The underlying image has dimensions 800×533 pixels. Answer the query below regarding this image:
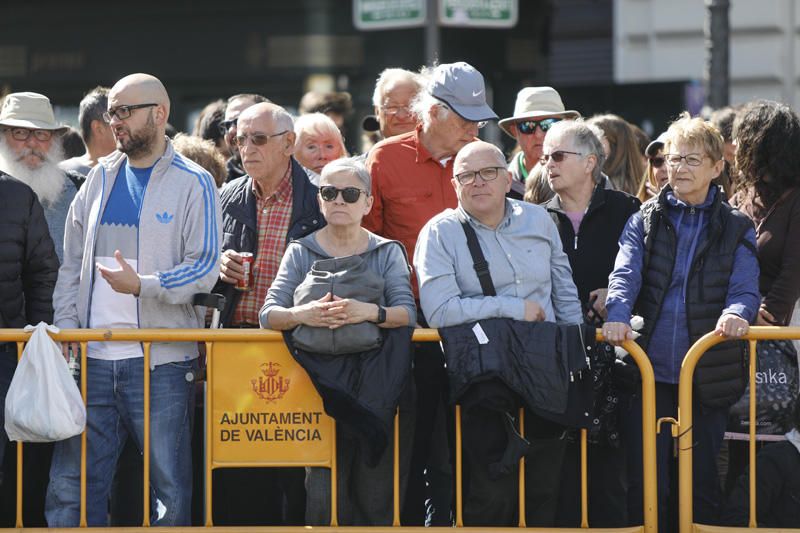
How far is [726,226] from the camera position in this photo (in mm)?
5984

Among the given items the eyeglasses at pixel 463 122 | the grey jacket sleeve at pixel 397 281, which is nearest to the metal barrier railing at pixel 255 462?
the grey jacket sleeve at pixel 397 281

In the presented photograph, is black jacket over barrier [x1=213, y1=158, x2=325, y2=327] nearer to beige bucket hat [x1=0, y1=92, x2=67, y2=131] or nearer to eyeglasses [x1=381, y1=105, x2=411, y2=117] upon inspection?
eyeglasses [x1=381, y1=105, x2=411, y2=117]

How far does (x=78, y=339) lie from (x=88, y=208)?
602mm

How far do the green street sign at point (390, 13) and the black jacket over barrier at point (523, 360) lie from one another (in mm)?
5502

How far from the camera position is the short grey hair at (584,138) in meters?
6.53

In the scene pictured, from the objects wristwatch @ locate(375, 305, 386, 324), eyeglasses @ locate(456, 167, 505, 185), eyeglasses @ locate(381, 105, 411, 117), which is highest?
eyeglasses @ locate(381, 105, 411, 117)

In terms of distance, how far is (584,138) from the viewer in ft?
21.5

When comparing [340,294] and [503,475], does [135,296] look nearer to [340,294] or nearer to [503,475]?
[340,294]

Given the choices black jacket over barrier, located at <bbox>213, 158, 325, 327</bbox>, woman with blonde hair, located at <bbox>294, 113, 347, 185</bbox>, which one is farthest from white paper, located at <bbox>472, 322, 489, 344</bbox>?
woman with blonde hair, located at <bbox>294, 113, 347, 185</bbox>

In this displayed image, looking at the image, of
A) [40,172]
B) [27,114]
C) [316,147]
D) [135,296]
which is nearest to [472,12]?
[316,147]

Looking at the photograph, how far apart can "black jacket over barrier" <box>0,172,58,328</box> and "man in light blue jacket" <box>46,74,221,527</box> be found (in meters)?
0.27

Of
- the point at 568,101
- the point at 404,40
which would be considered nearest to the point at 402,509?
the point at 568,101

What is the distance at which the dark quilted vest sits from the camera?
5.86 m

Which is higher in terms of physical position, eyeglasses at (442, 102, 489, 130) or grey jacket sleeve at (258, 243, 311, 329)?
eyeglasses at (442, 102, 489, 130)
